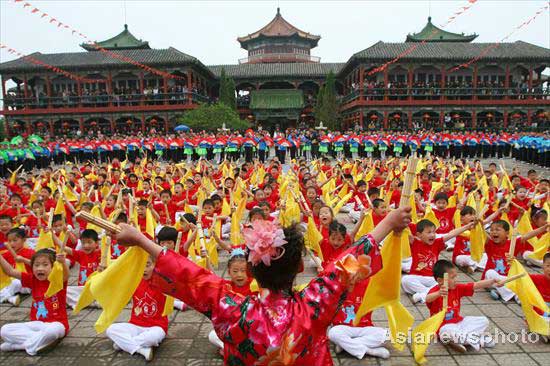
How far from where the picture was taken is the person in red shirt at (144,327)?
3.96 metres

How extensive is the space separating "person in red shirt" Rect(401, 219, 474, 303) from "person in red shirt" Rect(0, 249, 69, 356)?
3982 millimetres

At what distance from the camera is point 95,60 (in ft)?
111

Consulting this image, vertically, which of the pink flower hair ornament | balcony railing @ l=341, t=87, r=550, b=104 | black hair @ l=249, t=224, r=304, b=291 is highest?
balcony railing @ l=341, t=87, r=550, b=104

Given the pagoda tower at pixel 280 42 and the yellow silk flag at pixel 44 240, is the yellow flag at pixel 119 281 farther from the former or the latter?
the pagoda tower at pixel 280 42

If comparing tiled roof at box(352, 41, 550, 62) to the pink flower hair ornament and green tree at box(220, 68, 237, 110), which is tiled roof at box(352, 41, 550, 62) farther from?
the pink flower hair ornament

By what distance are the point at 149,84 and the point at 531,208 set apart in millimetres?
33252

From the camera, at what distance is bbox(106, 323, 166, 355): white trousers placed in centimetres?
396

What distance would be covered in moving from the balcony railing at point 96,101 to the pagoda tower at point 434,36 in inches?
947

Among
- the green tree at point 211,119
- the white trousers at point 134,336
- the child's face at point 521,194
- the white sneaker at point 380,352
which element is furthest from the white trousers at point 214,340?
the green tree at point 211,119

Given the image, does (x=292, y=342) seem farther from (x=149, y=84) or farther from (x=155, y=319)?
(x=149, y=84)

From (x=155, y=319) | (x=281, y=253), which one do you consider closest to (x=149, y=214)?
(x=155, y=319)

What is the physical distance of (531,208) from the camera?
7.38 meters

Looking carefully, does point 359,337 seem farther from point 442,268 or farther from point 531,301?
point 531,301

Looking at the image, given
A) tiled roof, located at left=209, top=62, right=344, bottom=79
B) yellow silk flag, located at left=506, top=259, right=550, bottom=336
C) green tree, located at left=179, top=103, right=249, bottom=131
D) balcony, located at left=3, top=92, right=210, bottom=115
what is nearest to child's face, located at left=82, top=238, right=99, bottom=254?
yellow silk flag, located at left=506, top=259, right=550, bottom=336
